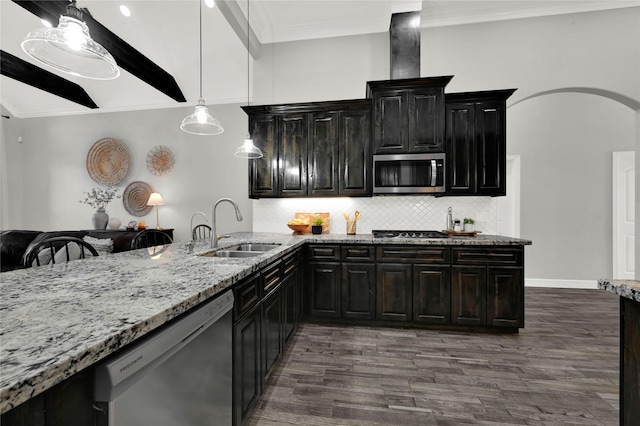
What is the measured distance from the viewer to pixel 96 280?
1227mm

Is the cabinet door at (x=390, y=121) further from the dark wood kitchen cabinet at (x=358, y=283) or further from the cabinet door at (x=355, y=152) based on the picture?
the dark wood kitchen cabinet at (x=358, y=283)

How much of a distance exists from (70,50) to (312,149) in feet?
7.81

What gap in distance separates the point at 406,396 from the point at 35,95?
8.38 meters

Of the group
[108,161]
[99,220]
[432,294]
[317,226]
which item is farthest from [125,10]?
[432,294]

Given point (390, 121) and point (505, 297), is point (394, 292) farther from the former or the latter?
point (390, 121)

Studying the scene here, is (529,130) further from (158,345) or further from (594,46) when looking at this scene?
(158,345)

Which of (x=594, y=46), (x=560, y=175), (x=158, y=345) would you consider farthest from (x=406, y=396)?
(x=560, y=175)

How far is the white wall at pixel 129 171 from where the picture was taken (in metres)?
5.41

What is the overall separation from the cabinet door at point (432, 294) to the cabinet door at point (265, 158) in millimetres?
2022

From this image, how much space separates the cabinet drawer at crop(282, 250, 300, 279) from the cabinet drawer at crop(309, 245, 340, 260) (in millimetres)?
319

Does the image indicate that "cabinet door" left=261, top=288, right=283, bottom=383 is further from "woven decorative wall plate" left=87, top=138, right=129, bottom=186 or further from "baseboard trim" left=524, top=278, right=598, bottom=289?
"woven decorative wall plate" left=87, top=138, right=129, bottom=186

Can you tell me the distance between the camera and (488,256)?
2.91 metres

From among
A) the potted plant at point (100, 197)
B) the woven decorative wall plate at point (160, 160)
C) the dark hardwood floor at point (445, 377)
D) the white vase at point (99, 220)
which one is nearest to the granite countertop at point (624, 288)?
the dark hardwood floor at point (445, 377)

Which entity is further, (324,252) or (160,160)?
(160,160)
